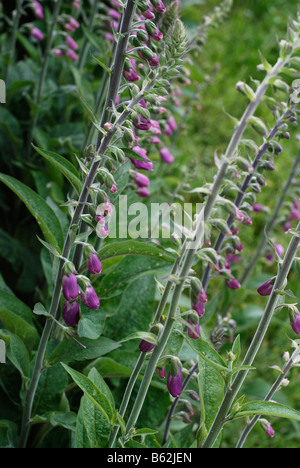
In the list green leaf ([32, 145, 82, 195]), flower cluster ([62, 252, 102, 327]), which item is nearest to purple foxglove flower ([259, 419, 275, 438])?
flower cluster ([62, 252, 102, 327])

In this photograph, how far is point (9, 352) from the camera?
1777 mm

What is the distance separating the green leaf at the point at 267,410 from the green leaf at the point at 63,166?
79 cm

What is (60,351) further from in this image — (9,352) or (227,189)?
(227,189)

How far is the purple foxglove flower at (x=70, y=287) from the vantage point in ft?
4.71

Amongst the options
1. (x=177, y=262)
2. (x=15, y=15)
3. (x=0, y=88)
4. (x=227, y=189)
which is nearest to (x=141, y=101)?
(x=227, y=189)

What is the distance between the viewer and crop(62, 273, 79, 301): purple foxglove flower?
1.44m

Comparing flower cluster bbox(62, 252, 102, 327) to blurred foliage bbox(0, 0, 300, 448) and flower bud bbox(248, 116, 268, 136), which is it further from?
flower bud bbox(248, 116, 268, 136)

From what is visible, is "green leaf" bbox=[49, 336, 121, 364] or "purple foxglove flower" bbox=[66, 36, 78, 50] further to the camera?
"purple foxglove flower" bbox=[66, 36, 78, 50]

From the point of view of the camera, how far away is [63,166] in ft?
4.96

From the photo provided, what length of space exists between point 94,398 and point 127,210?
0.91 m

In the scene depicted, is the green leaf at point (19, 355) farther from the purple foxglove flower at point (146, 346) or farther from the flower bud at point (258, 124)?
the flower bud at point (258, 124)

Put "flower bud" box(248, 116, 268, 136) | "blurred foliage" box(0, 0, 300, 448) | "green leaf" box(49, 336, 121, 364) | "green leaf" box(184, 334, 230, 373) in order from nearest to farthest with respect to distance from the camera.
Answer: "flower bud" box(248, 116, 268, 136) → "green leaf" box(184, 334, 230, 373) → "green leaf" box(49, 336, 121, 364) → "blurred foliage" box(0, 0, 300, 448)

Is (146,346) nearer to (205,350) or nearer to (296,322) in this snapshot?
(205,350)

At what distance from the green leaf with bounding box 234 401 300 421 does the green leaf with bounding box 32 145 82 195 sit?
793mm
